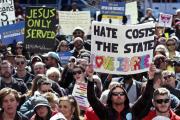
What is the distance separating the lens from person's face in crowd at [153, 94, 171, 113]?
7.42 metres

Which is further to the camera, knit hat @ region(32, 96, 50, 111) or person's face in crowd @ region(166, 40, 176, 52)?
person's face in crowd @ region(166, 40, 176, 52)

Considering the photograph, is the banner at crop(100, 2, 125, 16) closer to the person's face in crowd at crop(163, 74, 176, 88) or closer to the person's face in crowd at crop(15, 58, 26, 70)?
the person's face in crowd at crop(15, 58, 26, 70)

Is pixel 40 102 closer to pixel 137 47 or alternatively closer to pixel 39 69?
pixel 137 47

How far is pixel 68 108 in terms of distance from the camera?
7.93 m

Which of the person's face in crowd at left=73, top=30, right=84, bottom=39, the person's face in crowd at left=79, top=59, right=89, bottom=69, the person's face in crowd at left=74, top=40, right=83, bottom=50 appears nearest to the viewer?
the person's face in crowd at left=79, top=59, right=89, bottom=69

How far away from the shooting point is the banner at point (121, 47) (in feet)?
29.3

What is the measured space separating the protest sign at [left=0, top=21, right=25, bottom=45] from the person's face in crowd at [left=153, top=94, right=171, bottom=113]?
719 cm

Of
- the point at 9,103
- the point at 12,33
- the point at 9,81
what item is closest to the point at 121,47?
the point at 9,81

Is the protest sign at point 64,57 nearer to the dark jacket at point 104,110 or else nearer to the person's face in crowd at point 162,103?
the dark jacket at point 104,110

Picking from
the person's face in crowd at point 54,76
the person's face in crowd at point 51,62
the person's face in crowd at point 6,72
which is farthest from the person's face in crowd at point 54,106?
the person's face in crowd at point 51,62

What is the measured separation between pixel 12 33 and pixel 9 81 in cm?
448

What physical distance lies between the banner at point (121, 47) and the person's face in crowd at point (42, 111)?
1.53m

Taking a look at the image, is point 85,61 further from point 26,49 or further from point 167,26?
point 167,26

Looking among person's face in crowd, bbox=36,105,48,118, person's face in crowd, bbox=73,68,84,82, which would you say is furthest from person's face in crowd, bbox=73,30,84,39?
person's face in crowd, bbox=36,105,48,118
